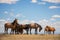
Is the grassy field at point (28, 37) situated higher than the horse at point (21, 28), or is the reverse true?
the horse at point (21, 28)

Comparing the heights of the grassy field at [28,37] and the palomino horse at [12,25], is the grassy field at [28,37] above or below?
below

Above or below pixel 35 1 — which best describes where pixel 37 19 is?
below

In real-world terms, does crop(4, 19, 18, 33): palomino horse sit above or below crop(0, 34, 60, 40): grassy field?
above

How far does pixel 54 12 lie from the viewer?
1.83 metres

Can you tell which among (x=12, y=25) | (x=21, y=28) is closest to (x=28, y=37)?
(x=21, y=28)

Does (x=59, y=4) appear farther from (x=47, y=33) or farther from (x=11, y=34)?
(x=11, y=34)

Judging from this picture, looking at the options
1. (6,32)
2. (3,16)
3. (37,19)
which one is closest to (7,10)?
(3,16)

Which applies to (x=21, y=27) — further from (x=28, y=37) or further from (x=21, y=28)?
(x=28, y=37)

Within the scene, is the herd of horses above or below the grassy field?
above

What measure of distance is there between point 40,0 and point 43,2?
1.7 inches

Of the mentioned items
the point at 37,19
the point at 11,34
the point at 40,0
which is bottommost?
the point at 11,34

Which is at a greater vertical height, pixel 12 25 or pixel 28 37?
pixel 12 25

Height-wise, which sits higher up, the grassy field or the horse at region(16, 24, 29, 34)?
the horse at region(16, 24, 29, 34)

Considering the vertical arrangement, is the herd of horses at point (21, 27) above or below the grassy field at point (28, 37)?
above
